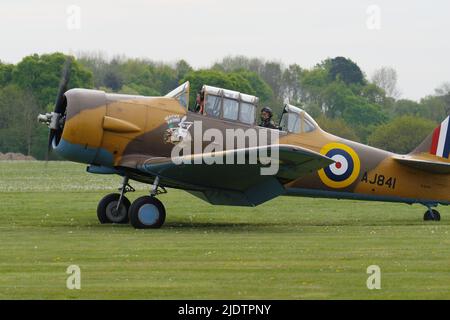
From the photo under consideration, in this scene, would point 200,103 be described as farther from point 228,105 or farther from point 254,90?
point 254,90

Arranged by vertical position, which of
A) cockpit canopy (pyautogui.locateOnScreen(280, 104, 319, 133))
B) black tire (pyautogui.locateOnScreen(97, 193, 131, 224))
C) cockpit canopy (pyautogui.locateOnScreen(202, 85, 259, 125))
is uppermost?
cockpit canopy (pyautogui.locateOnScreen(202, 85, 259, 125))

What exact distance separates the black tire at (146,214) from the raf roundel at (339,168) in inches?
137

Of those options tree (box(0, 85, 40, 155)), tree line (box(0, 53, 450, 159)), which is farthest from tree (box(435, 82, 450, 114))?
tree (box(0, 85, 40, 155))

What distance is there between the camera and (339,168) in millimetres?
19625

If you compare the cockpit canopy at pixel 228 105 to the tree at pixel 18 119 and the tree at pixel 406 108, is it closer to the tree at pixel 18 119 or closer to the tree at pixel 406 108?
the tree at pixel 18 119

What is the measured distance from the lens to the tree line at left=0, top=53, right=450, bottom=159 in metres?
47.9

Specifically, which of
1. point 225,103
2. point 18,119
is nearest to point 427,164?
point 225,103

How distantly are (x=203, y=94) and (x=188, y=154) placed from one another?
122 cm

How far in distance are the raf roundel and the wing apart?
1349 millimetres

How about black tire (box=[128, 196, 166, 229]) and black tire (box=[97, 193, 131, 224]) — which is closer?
black tire (box=[128, 196, 166, 229])

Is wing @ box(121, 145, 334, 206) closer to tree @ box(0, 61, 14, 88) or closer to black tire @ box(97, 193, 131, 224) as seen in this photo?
black tire @ box(97, 193, 131, 224)

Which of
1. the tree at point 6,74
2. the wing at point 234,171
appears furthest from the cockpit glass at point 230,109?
the tree at point 6,74

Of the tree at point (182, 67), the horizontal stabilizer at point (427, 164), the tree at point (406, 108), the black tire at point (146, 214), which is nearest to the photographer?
the black tire at point (146, 214)

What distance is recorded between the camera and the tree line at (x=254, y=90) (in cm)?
4788
